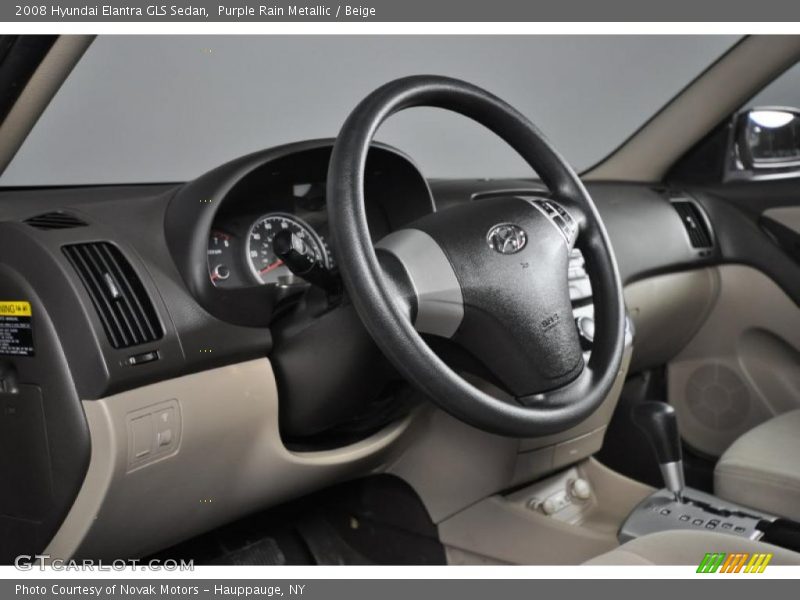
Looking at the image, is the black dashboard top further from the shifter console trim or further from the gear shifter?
the shifter console trim

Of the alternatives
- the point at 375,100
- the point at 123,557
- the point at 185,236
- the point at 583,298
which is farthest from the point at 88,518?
the point at 583,298

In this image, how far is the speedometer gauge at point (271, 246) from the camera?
1421 millimetres

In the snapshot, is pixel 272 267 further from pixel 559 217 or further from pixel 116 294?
pixel 559 217

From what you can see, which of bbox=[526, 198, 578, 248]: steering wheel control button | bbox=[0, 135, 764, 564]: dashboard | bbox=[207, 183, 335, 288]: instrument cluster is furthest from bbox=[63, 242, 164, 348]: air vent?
bbox=[526, 198, 578, 248]: steering wheel control button

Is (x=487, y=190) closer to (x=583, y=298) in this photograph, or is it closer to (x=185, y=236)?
(x=583, y=298)

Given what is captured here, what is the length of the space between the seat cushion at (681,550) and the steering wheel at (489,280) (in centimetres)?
18

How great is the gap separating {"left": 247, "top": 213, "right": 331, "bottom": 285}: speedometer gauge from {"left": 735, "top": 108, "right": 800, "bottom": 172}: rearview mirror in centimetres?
135

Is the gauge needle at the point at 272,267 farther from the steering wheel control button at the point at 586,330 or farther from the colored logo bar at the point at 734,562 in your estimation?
the colored logo bar at the point at 734,562

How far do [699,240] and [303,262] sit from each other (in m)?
1.40

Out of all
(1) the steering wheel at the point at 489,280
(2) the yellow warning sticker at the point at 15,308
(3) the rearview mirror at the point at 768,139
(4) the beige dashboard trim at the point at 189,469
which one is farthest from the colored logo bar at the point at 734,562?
(3) the rearview mirror at the point at 768,139

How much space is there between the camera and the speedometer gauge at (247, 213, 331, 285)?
4.66ft

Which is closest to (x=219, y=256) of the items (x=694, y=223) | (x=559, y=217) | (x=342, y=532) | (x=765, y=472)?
(x=559, y=217)

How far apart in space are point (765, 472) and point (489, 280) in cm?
73

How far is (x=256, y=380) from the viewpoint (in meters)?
1.39
